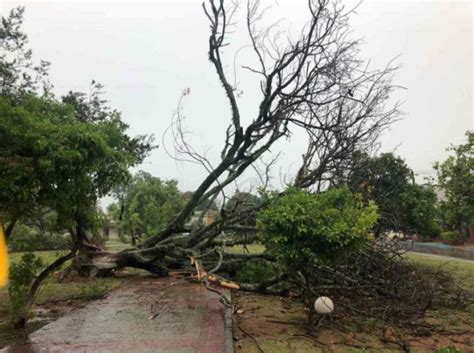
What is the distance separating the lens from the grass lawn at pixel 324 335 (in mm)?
5605

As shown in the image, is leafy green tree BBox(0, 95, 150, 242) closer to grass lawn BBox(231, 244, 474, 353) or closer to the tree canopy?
grass lawn BBox(231, 244, 474, 353)

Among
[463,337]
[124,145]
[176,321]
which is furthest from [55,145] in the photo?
[463,337]

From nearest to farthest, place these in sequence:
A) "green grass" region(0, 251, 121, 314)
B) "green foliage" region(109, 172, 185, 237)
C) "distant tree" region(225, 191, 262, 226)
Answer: "green grass" region(0, 251, 121, 314) → "distant tree" region(225, 191, 262, 226) → "green foliage" region(109, 172, 185, 237)

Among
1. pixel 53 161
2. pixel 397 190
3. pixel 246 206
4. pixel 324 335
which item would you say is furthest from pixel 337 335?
pixel 397 190

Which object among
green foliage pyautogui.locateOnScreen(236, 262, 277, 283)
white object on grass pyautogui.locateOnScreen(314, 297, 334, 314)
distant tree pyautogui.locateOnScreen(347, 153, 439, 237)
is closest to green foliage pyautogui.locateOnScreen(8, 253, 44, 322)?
white object on grass pyautogui.locateOnScreen(314, 297, 334, 314)

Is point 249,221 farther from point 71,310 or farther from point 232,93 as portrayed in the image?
point 71,310

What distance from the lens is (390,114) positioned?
1188 cm

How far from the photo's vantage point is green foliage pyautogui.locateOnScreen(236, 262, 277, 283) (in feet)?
32.4

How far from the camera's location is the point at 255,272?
10.1 m

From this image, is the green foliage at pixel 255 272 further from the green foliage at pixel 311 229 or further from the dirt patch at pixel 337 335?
the green foliage at pixel 311 229

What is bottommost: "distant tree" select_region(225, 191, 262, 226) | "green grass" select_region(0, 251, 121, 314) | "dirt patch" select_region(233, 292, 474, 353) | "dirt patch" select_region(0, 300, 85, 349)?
"dirt patch" select_region(233, 292, 474, 353)

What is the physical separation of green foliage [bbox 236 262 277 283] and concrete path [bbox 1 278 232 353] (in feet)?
3.77

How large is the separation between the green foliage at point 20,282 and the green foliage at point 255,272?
475 centimetres

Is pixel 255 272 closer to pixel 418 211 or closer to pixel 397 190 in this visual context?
pixel 397 190
